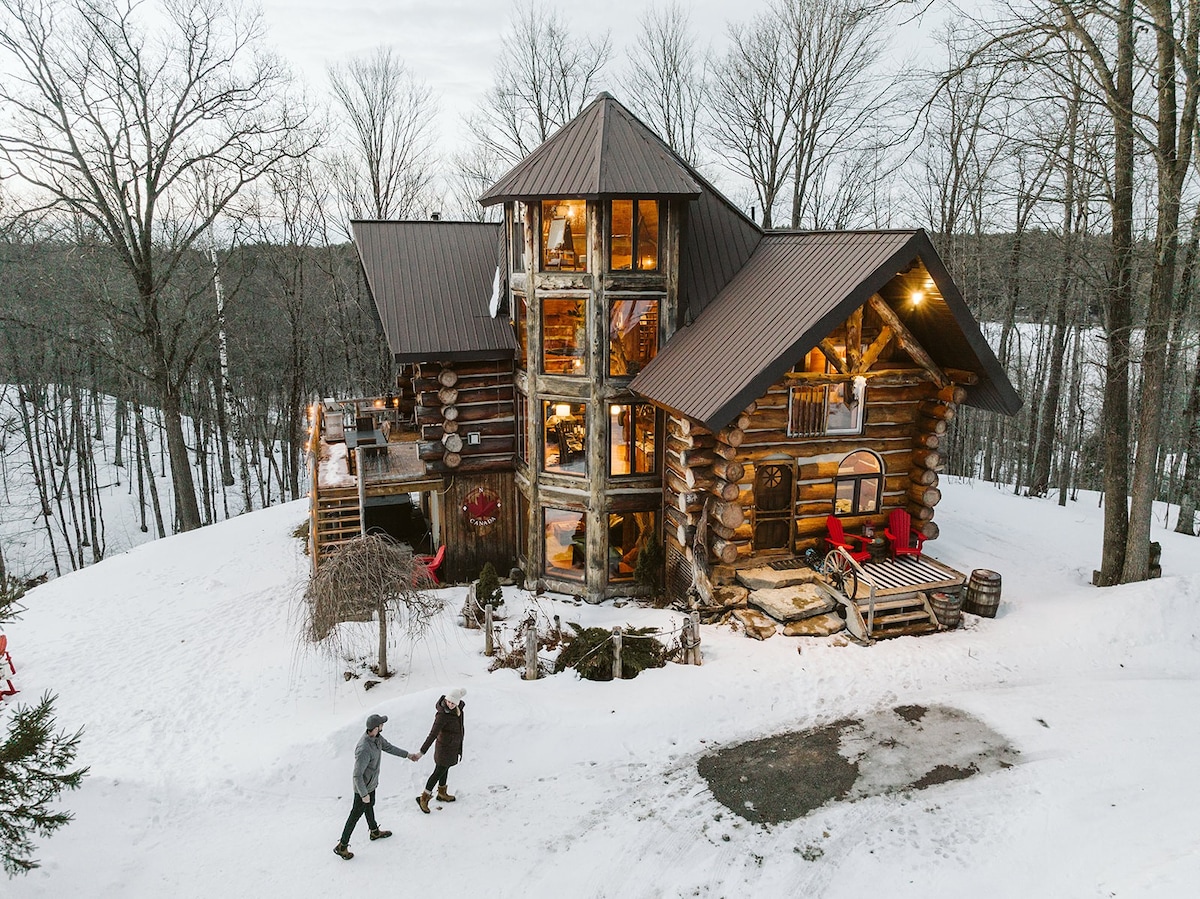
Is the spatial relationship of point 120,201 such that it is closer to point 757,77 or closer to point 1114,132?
point 757,77

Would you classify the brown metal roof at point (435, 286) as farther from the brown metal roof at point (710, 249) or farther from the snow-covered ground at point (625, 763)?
the snow-covered ground at point (625, 763)

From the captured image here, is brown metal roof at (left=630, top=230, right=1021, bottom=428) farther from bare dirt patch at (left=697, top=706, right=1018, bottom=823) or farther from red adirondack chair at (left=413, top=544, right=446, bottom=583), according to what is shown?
red adirondack chair at (left=413, top=544, right=446, bottom=583)

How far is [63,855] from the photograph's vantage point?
26.5ft

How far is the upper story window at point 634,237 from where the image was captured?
15195 millimetres

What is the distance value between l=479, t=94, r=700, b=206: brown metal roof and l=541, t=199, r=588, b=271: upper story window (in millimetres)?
610

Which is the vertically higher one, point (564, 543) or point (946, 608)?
point (564, 543)

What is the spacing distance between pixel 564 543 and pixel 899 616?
Answer: 7.79 metres

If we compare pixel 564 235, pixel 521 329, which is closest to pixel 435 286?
pixel 521 329

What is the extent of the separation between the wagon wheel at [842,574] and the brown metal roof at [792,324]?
157 inches

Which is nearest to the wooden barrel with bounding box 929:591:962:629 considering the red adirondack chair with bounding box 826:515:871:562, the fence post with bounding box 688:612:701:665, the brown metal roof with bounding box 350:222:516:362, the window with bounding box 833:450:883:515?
the red adirondack chair with bounding box 826:515:871:562

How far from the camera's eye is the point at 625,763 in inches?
375

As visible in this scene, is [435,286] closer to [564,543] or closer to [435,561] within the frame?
[435,561]

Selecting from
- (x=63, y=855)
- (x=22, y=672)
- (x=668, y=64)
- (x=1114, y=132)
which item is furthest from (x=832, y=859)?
(x=668, y=64)

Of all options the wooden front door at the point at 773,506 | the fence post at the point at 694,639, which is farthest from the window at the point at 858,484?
the fence post at the point at 694,639
